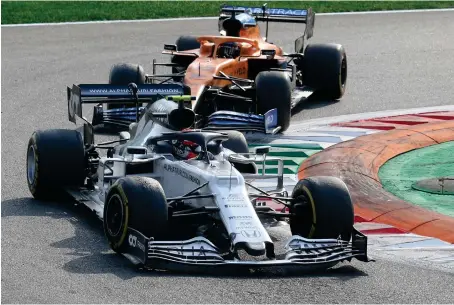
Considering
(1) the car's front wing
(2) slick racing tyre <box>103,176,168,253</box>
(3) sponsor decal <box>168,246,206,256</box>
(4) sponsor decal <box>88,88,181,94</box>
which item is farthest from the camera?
(4) sponsor decal <box>88,88,181,94</box>

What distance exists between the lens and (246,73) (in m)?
18.9

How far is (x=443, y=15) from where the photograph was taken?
2984cm

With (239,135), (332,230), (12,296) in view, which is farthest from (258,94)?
(12,296)

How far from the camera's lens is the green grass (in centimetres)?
2788

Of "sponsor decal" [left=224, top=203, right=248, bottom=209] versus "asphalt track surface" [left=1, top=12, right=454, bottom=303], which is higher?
"sponsor decal" [left=224, top=203, right=248, bottom=209]

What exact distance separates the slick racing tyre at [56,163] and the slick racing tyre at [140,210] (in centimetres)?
210

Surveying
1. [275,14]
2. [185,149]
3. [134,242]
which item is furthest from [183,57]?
[134,242]

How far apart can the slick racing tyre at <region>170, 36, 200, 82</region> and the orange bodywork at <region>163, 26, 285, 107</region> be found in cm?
19

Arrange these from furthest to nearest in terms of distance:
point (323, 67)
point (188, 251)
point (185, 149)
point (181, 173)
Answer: point (323, 67) → point (185, 149) → point (181, 173) → point (188, 251)

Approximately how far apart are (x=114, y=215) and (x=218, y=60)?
7657 mm

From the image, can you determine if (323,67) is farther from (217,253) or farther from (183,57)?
(217,253)

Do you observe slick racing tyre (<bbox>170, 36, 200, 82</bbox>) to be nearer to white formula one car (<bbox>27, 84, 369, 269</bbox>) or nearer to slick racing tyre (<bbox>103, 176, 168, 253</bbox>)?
white formula one car (<bbox>27, 84, 369, 269</bbox>)

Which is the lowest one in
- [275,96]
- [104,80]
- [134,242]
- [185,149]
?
[104,80]

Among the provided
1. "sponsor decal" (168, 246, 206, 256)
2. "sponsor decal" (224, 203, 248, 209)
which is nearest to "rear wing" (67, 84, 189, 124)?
"sponsor decal" (224, 203, 248, 209)
